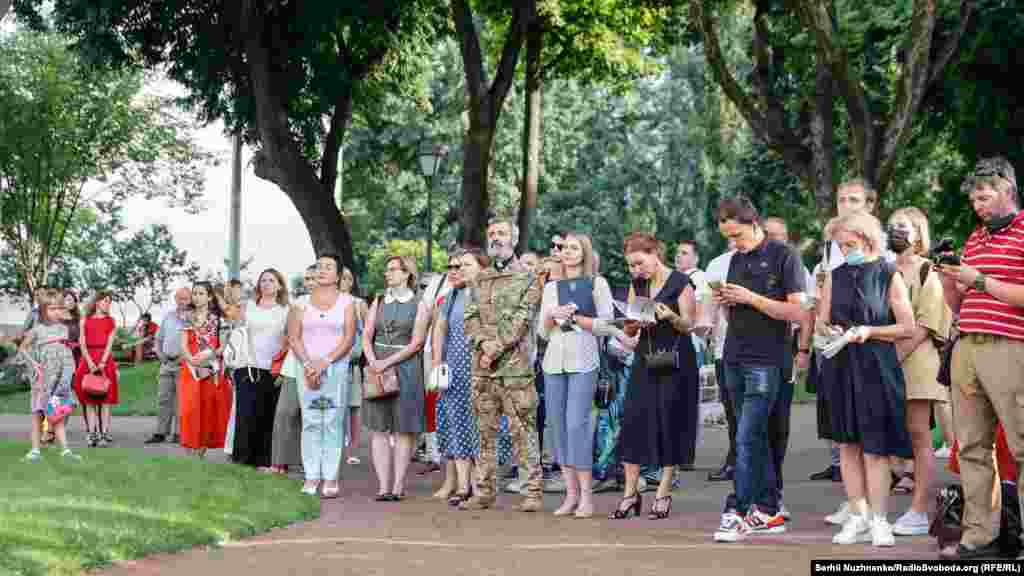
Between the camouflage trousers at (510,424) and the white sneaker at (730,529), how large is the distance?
7.44 ft

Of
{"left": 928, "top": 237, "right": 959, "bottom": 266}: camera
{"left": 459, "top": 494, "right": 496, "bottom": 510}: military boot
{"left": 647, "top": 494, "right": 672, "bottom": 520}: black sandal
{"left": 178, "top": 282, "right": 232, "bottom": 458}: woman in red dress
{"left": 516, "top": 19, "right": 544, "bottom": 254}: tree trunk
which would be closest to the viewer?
{"left": 928, "top": 237, "right": 959, "bottom": 266}: camera

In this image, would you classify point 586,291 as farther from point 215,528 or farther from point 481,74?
point 481,74

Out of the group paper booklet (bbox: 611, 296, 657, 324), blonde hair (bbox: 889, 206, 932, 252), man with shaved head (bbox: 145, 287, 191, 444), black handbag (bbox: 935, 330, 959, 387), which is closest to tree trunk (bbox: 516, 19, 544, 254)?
man with shaved head (bbox: 145, 287, 191, 444)

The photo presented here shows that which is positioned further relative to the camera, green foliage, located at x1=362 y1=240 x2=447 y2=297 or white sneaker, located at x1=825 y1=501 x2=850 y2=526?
green foliage, located at x1=362 y1=240 x2=447 y2=297

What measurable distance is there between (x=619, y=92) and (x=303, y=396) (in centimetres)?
2149

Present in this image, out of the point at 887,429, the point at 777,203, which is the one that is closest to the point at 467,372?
the point at 887,429

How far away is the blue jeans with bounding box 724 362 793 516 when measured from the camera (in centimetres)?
971

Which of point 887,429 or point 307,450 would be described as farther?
point 307,450

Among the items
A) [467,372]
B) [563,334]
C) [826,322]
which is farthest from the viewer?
[467,372]

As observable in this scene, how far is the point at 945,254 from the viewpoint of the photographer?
807cm

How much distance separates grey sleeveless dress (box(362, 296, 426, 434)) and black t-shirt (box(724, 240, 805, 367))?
11.7 ft

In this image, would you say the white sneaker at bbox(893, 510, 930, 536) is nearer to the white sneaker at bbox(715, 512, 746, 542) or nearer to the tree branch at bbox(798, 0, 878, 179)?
the white sneaker at bbox(715, 512, 746, 542)

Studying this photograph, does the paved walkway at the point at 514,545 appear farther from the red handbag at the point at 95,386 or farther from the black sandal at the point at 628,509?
the red handbag at the point at 95,386

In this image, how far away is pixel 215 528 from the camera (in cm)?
980
